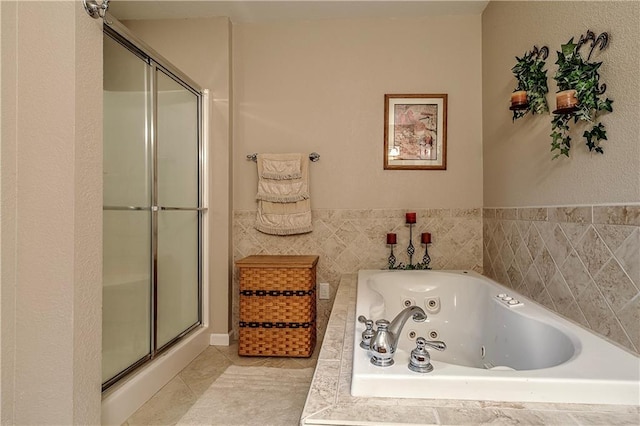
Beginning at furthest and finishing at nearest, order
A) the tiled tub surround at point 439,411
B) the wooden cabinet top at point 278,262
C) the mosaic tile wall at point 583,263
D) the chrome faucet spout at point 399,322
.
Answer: the wooden cabinet top at point 278,262
the mosaic tile wall at point 583,263
the chrome faucet spout at point 399,322
the tiled tub surround at point 439,411

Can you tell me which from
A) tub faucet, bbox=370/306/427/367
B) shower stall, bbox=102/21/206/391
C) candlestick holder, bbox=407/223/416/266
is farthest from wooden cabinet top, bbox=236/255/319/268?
→ tub faucet, bbox=370/306/427/367

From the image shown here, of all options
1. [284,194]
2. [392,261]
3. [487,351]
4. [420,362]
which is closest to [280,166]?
[284,194]

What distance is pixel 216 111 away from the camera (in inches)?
111

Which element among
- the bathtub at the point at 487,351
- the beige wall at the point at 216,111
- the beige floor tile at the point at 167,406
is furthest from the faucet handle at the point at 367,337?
the beige wall at the point at 216,111

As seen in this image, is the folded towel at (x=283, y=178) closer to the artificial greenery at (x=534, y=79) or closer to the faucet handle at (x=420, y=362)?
the artificial greenery at (x=534, y=79)

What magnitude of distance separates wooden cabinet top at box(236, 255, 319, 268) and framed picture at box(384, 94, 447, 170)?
3.10 ft

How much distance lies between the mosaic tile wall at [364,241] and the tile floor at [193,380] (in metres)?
0.38

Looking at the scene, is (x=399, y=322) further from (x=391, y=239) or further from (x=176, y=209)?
(x=176, y=209)

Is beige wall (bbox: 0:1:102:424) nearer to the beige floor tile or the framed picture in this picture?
the beige floor tile

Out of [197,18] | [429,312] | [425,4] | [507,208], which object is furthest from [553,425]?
[197,18]

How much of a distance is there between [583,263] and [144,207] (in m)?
2.10

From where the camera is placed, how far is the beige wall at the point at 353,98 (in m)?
2.83

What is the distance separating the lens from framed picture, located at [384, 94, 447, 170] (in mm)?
2842

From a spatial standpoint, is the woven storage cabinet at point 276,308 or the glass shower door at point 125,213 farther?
the woven storage cabinet at point 276,308
